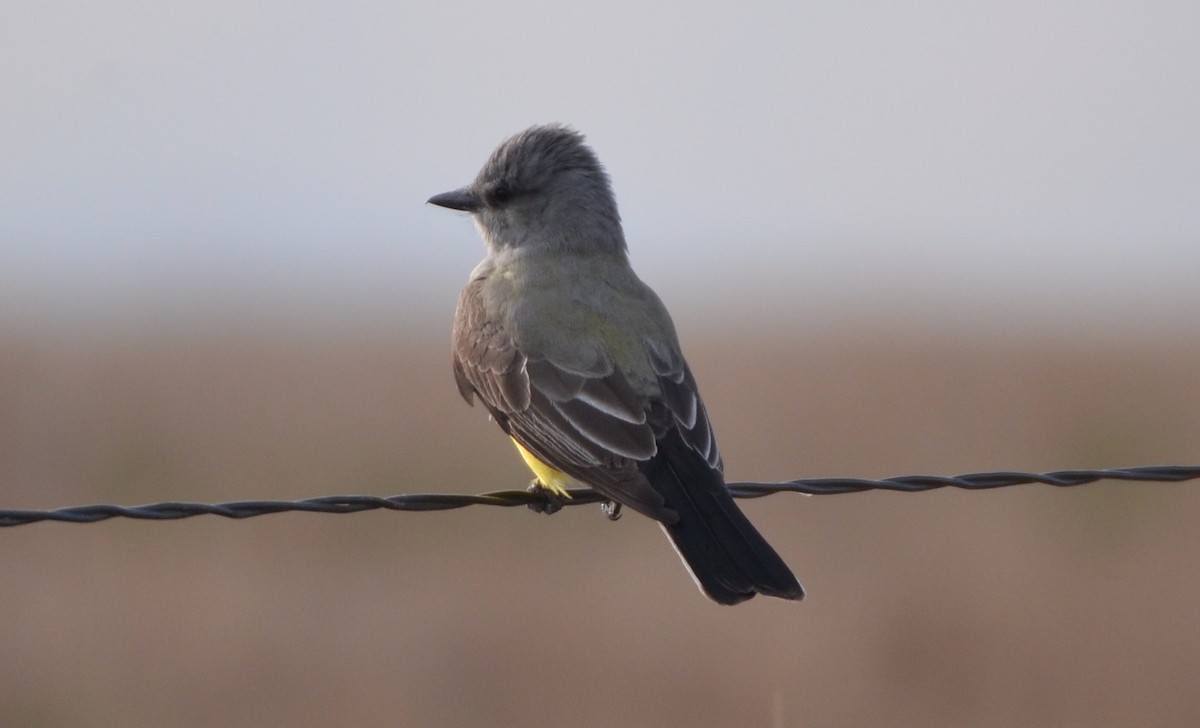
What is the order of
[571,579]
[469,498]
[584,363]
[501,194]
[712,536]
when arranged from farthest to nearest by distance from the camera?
[571,579]
[501,194]
[584,363]
[712,536]
[469,498]

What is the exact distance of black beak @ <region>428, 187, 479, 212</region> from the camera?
8344 mm

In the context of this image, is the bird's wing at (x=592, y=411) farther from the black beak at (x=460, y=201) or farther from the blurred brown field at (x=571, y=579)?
the blurred brown field at (x=571, y=579)

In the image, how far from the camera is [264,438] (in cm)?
1614

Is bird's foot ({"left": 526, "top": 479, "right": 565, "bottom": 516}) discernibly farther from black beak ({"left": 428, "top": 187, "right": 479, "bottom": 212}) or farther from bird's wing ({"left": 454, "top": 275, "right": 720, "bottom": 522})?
black beak ({"left": 428, "top": 187, "right": 479, "bottom": 212})

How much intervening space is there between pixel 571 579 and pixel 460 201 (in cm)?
461

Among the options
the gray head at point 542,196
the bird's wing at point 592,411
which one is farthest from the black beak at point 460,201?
the bird's wing at point 592,411

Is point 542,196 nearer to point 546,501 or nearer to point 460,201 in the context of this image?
point 460,201

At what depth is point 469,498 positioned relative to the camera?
5.31 meters

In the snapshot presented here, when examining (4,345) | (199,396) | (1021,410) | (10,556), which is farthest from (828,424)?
(4,345)

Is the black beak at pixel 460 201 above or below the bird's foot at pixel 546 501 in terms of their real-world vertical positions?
above

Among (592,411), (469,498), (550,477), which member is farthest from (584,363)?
(469,498)

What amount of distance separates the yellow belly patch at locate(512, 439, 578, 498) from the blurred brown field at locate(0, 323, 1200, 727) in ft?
11.5

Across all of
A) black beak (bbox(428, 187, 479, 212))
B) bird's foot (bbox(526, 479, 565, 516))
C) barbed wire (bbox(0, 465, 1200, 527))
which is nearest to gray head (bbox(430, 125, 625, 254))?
black beak (bbox(428, 187, 479, 212))

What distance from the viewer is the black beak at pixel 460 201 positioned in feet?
27.4
